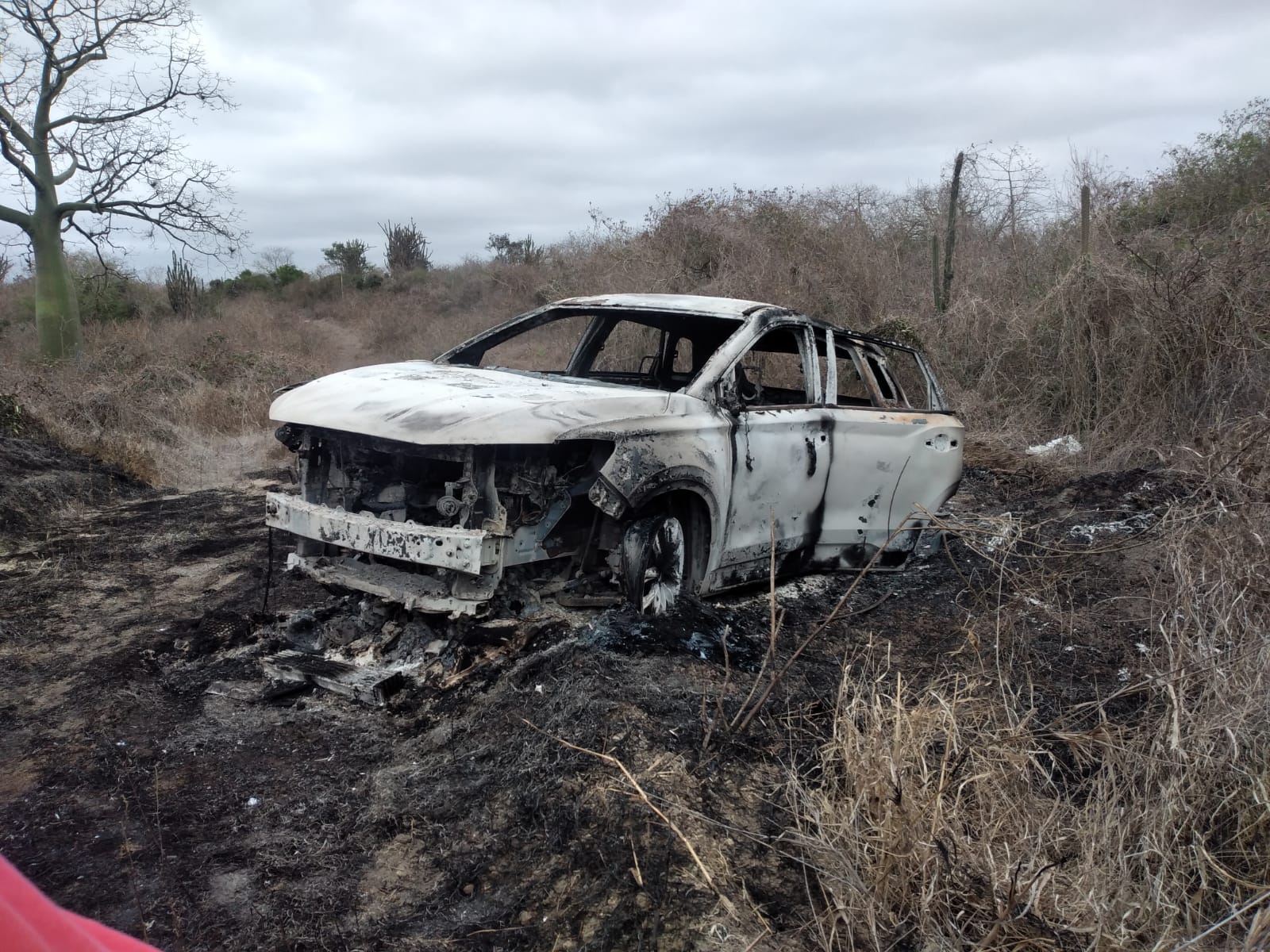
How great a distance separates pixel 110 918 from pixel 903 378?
36.2ft

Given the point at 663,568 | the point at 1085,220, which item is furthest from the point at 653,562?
the point at 1085,220

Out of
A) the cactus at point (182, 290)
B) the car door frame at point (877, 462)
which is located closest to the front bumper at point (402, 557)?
the car door frame at point (877, 462)

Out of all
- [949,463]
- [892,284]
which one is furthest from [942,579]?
[892,284]

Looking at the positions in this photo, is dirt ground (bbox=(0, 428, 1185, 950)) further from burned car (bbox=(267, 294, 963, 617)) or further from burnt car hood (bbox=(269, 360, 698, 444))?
burnt car hood (bbox=(269, 360, 698, 444))

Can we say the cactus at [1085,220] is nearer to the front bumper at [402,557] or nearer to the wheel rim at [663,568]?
the wheel rim at [663,568]

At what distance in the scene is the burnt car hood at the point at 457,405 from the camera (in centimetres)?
379

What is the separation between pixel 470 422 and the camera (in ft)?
12.4

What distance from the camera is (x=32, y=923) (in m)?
0.94

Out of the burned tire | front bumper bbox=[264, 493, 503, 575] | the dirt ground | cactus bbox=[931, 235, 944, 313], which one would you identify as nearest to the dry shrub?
the dirt ground

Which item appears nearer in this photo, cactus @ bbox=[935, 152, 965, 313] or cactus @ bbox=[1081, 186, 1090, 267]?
cactus @ bbox=[1081, 186, 1090, 267]

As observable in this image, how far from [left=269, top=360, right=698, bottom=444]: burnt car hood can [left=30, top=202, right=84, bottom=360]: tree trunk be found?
17066 millimetres

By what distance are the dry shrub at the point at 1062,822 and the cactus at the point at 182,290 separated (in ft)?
92.6

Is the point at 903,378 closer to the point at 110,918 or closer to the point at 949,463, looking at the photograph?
the point at 949,463

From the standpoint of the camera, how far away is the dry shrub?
89.7 inches
